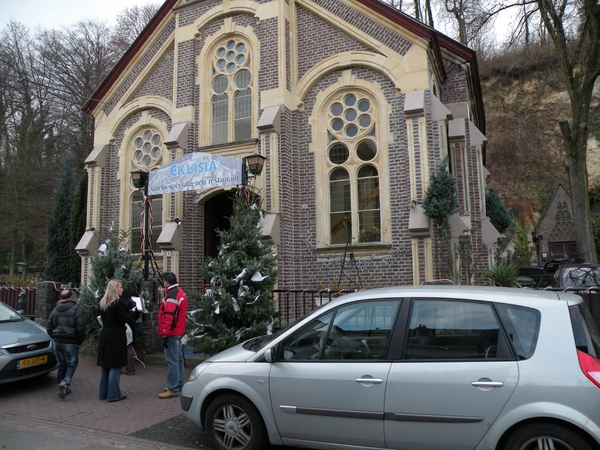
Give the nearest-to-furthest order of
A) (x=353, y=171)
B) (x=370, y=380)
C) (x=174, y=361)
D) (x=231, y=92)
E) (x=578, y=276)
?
1. (x=370, y=380)
2. (x=174, y=361)
3. (x=578, y=276)
4. (x=353, y=171)
5. (x=231, y=92)

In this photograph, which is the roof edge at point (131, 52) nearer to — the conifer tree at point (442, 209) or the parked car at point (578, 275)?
the conifer tree at point (442, 209)

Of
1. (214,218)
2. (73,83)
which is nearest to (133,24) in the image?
(73,83)

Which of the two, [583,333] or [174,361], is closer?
[583,333]

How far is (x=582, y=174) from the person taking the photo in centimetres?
1645

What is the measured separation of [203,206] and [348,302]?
9503 mm

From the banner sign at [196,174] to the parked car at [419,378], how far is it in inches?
236

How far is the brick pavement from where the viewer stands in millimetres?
5609

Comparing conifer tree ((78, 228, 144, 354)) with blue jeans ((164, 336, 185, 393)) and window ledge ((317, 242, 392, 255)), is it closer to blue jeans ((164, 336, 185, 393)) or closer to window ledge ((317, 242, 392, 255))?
blue jeans ((164, 336, 185, 393))

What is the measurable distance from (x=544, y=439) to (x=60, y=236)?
20310 mm

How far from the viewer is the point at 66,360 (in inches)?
289

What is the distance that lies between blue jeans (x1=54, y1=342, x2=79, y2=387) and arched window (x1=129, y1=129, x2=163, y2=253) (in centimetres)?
727

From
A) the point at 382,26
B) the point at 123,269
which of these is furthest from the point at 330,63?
the point at 123,269

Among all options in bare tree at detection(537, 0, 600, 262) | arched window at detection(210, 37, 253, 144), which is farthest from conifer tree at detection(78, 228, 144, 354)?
bare tree at detection(537, 0, 600, 262)

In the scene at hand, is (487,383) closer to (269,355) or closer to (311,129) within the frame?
(269,355)
